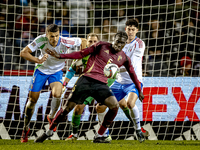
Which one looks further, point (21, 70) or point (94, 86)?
point (21, 70)

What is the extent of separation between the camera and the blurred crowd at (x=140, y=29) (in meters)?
7.50

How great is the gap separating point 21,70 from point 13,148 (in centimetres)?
343

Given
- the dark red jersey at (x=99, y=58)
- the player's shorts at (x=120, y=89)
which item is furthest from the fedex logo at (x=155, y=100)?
the dark red jersey at (x=99, y=58)

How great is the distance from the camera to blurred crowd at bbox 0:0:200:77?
7.50 meters

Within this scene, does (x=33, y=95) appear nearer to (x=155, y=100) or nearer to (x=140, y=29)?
(x=155, y=100)

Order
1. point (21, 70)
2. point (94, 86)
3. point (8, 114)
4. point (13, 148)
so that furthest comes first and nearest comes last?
point (21, 70)
point (8, 114)
point (94, 86)
point (13, 148)

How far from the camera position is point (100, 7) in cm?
780

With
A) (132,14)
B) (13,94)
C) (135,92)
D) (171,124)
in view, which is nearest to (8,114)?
(13,94)

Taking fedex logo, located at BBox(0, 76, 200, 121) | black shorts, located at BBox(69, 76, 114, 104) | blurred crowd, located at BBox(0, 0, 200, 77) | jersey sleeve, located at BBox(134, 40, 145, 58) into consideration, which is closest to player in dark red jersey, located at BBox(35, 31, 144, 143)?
black shorts, located at BBox(69, 76, 114, 104)

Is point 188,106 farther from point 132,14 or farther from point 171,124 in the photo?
point 132,14

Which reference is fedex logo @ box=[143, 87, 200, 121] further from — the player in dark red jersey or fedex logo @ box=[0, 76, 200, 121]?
the player in dark red jersey

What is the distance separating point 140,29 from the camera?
8.05 metres

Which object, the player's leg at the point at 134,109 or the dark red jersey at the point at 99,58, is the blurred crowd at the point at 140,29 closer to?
the player's leg at the point at 134,109

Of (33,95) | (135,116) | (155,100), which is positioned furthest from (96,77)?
(155,100)
